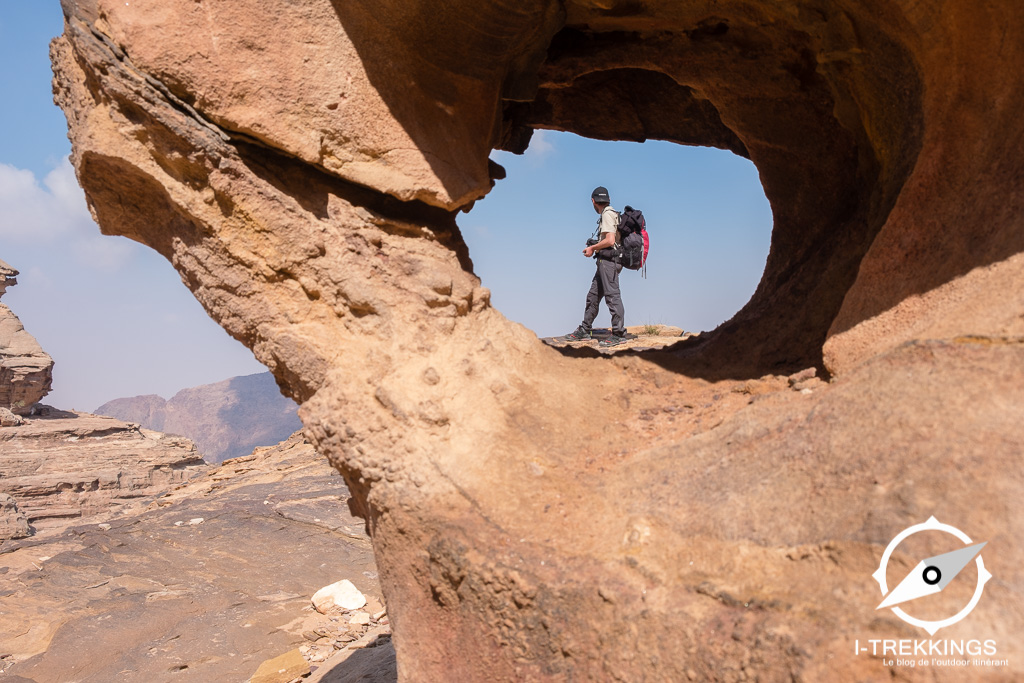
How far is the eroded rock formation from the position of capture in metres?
13.9

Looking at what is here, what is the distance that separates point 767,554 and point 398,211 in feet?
6.10

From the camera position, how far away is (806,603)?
1.76 m

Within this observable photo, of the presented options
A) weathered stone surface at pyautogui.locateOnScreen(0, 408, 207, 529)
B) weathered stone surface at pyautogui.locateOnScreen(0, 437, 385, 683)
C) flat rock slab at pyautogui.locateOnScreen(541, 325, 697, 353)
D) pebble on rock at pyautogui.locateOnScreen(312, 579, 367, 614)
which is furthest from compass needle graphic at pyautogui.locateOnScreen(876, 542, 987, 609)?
weathered stone surface at pyautogui.locateOnScreen(0, 408, 207, 529)

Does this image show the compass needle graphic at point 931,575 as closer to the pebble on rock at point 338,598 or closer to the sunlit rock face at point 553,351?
the sunlit rock face at point 553,351

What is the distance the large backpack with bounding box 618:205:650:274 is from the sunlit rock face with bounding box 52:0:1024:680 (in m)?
4.03

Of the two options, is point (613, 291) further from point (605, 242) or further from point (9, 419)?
point (9, 419)

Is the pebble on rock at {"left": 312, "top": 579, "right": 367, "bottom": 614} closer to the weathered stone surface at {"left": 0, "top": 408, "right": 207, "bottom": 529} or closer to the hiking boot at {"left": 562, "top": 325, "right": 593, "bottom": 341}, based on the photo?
the hiking boot at {"left": 562, "top": 325, "right": 593, "bottom": 341}

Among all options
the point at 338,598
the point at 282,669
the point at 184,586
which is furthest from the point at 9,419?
the point at 282,669

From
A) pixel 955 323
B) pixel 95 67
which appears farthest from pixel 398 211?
pixel 955 323

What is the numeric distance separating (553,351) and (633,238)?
15.1 ft

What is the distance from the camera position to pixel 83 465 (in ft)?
39.7

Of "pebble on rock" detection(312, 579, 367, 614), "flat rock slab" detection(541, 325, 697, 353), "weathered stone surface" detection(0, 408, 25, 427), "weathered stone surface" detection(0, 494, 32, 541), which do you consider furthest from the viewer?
"weathered stone surface" detection(0, 408, 25, 427)

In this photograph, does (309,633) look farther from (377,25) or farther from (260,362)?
(377,25)

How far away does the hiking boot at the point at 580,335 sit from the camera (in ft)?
25.0
